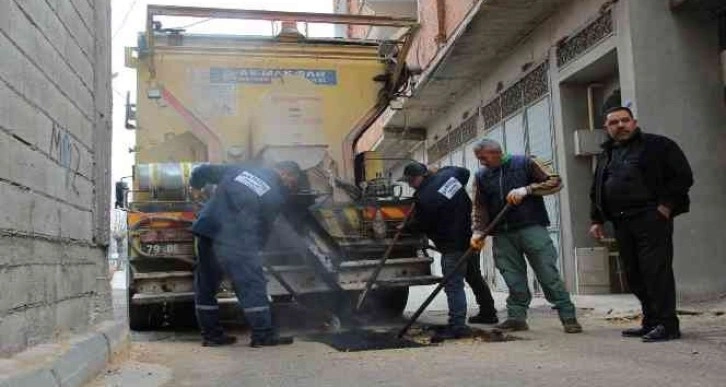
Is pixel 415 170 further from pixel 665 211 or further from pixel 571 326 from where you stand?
pixel 665 211

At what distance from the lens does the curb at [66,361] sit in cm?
303

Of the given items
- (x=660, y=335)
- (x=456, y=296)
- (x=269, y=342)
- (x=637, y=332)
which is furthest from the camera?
(x=456, y=296)

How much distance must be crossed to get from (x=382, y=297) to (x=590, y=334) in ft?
7.85

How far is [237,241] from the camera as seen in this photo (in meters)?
5.83

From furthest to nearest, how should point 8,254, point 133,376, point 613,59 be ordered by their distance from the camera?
point 613,59, point 133,376, point 8,254

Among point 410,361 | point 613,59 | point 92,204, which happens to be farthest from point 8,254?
point 613,59

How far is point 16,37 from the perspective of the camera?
3400 millimetres

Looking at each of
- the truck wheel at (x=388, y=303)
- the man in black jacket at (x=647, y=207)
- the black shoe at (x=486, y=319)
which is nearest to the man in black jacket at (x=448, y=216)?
the black shoe at (x=486, y=319)

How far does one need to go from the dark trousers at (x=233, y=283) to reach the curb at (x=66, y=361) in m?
0.96

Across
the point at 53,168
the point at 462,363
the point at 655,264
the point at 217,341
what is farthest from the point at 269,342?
the point at 655,264

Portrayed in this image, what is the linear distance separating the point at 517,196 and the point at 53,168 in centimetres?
348

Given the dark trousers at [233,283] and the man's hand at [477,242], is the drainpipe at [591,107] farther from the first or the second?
the dark trousers at [233,283]

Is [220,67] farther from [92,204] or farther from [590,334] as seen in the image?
[590,334]

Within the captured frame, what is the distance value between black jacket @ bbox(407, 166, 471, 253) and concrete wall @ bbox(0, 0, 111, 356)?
257 cm
